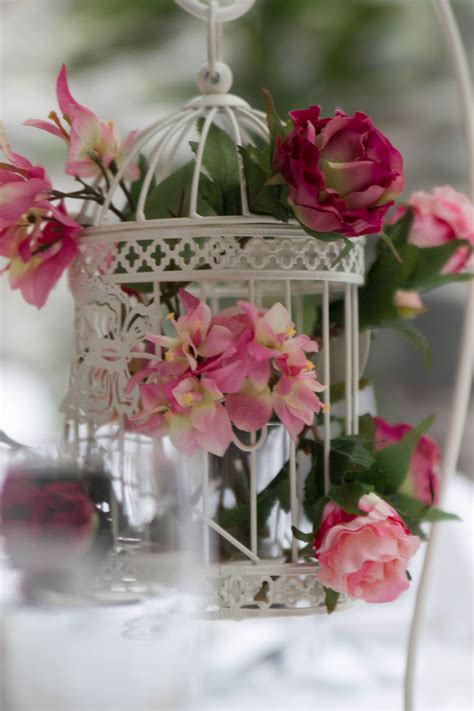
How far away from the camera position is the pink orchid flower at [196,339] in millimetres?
431

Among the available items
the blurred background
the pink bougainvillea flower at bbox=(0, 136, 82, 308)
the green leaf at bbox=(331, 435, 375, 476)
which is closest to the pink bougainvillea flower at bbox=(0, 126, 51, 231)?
the pink bougainvillea flower at bbox=(0, 136, 82, 308)

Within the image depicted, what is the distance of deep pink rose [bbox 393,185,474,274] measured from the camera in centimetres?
57

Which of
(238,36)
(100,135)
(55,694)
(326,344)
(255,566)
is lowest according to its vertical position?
(55,694)

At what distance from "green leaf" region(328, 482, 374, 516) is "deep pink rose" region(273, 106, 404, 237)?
14 centimetres

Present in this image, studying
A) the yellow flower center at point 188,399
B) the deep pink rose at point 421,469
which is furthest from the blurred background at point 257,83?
the yellow flower center at point 188,399

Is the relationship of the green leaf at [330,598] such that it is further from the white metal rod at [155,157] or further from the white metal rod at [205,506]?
the white metal rod at [155,157]

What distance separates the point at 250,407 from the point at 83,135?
0.65 ft

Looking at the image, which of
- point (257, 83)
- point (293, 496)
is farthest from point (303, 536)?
point (257, 83)

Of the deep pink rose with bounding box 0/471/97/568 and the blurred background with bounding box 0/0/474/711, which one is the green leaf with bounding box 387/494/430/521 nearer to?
the deep pink rose with bounding box 0/471/97/568

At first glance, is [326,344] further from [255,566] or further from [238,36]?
[238,36]

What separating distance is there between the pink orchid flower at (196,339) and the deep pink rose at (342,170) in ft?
0.26

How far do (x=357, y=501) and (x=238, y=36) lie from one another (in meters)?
1.29

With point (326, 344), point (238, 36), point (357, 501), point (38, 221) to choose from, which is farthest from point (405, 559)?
point (238, 36)

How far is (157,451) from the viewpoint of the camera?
48 centimetres
